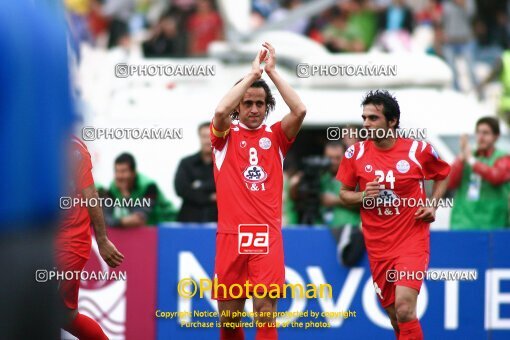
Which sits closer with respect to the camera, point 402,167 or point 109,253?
point 109,253

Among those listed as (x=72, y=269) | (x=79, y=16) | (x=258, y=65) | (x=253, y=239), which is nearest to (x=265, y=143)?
(x=258, y=65)

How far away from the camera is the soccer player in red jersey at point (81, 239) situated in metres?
7.54

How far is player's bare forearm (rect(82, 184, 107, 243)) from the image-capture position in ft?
24.8

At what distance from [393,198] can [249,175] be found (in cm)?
102

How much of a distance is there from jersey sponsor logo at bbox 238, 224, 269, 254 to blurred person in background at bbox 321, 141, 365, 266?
5.98 feet

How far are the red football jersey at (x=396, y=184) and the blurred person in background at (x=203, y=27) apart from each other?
22.8ft

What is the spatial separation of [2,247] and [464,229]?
7.33m

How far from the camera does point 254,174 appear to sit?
25.1 feet

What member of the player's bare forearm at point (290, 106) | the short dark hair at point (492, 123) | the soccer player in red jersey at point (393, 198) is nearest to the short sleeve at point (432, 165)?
the soccer player in red jersey at point (393, 198)

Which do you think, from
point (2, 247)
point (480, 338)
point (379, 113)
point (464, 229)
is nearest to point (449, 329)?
point (480, 338)

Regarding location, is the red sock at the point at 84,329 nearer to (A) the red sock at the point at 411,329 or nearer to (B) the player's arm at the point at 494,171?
(A) the red sock at the point at 411,329

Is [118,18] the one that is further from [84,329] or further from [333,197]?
[84,329]

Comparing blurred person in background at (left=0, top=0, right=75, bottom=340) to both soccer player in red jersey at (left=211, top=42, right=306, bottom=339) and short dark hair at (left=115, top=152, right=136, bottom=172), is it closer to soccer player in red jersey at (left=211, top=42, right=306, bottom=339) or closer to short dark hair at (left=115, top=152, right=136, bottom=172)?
Answer: soccer player in red jersey at (left=211, top=42, right=306, bottom=339)

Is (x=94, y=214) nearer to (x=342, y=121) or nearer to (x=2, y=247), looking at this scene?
(x=342, y=121)
